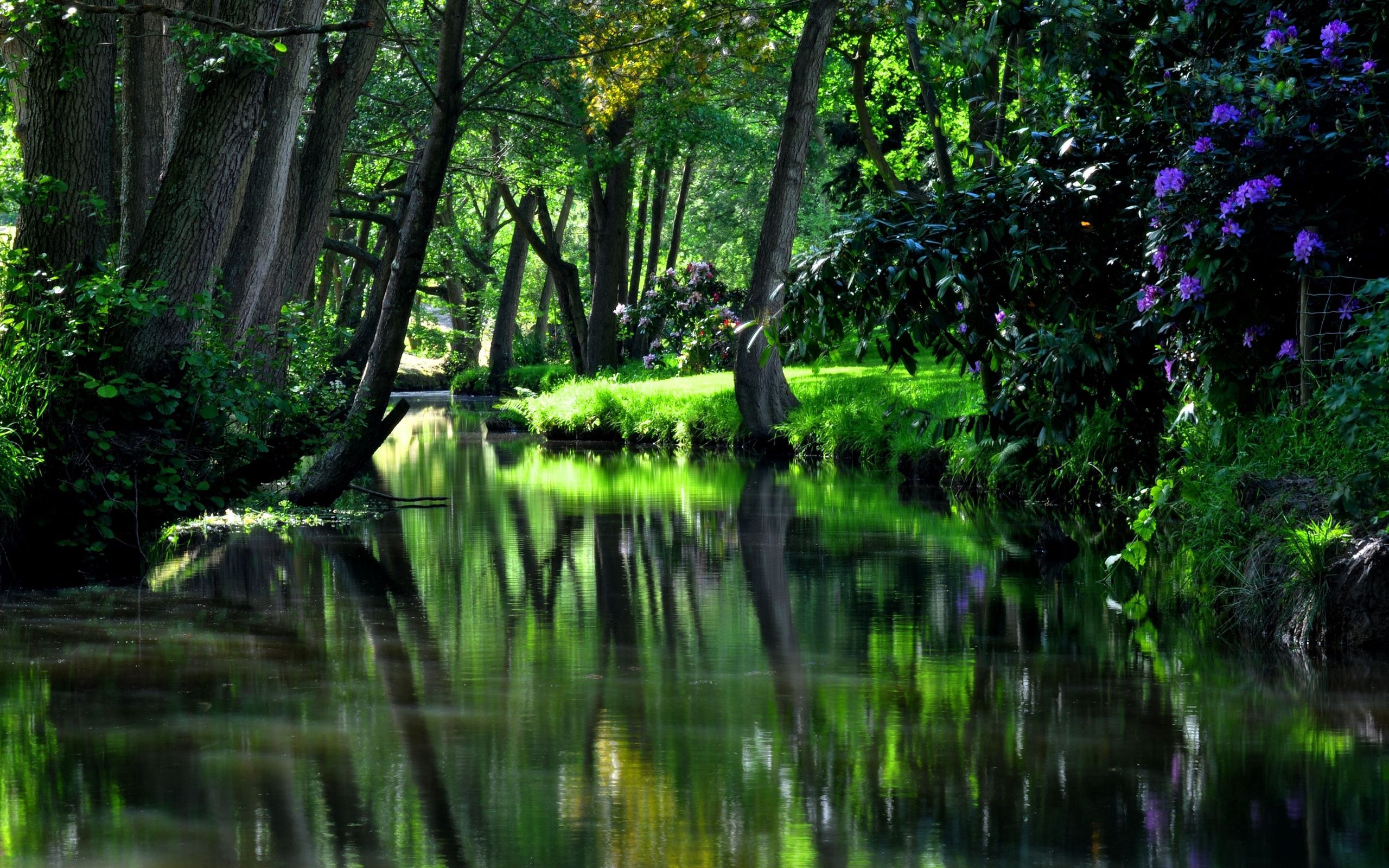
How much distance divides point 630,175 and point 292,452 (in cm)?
1988

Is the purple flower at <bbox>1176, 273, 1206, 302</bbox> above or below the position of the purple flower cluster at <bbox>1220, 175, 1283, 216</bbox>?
below

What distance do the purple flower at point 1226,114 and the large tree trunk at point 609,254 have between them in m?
21.6

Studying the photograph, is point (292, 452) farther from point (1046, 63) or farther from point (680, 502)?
point (1046, 63)

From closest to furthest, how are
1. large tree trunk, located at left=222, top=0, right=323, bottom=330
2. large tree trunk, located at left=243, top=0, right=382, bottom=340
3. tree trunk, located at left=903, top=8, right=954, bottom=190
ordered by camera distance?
1. tree trunk, located at left=903, top=8, right=954, bottom=190
2. large tree trunk, located at left=222, top=0, right=323, bottom=330
3. large tree trunk, located at left=243, top=0, right=382, bottom=340

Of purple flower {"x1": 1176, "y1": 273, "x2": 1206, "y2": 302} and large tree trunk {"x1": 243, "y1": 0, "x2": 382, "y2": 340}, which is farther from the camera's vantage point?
large tree trunk {"x1": 243, "y1": 0, "x2": 382, "y2": 340}

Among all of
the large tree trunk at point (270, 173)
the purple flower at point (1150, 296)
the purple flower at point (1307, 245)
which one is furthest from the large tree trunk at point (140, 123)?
the purple flower at point (1307, 245)

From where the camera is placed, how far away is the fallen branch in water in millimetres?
12383

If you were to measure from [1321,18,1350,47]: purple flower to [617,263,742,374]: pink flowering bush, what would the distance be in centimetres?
1815

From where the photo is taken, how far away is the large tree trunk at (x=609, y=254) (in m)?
28.0

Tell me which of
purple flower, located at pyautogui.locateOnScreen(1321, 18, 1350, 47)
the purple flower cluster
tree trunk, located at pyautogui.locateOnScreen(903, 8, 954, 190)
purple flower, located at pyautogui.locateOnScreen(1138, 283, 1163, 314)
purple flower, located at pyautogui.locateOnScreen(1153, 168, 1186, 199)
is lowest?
purple flower, located at pyautogui.locateOnScreen(1138, 283, 1163, 314)

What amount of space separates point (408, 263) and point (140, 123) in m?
2.16

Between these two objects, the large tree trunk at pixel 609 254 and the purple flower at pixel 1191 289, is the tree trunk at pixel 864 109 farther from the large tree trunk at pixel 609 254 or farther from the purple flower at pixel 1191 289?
the purple flower at pixel 1191 289

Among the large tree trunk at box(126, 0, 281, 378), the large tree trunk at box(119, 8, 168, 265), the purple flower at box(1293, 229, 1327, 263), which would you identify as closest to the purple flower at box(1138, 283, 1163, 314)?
the purple flower at box(1293, 229, 1327, 263)

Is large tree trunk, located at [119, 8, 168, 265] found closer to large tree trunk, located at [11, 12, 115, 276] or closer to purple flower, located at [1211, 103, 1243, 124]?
large tree trunk, located at [11, 12, 115, 276]
